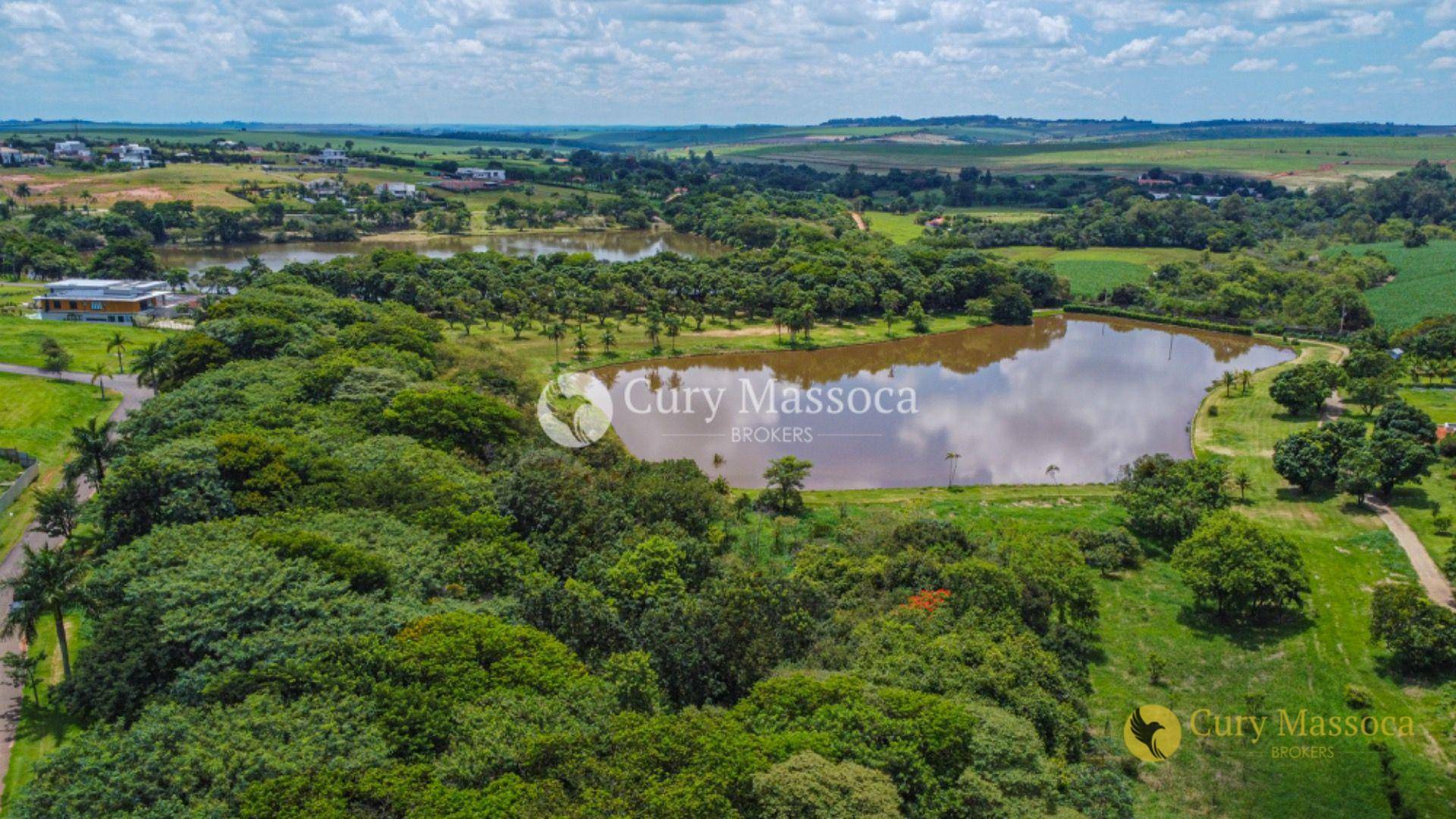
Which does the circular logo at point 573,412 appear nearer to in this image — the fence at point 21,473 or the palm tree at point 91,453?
the palm tree at point 91,453

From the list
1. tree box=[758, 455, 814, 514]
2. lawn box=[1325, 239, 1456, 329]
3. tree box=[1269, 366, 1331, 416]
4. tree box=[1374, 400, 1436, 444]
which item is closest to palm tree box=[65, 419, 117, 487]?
tree box=[758, 455, 814, 514]

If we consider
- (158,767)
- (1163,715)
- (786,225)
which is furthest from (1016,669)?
(786,225)

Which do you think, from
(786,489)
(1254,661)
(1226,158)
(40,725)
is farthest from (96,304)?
(1226,158)

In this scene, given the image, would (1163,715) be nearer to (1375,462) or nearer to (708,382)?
(1375,462)

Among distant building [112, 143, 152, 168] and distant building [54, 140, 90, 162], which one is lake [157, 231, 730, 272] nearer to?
distant building [112, 143, 152, 168]

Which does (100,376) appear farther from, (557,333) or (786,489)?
(786,489)
